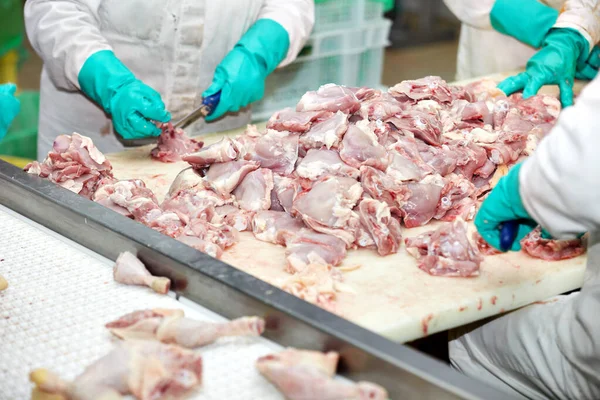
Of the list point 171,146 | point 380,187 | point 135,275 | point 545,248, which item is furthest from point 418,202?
point 171,146

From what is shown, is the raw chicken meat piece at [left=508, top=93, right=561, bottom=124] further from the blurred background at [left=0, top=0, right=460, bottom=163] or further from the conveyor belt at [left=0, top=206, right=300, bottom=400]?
the conveyor belt at [left=0, top=206, right=300, bottom=400]

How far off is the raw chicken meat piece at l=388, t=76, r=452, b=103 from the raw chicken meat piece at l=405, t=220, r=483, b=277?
0.71 metres

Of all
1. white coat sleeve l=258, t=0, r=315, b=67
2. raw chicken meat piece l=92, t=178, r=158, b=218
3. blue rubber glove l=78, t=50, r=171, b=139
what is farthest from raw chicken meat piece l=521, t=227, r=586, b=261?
white coat sleeve l=258, t=0, r=315, b=67

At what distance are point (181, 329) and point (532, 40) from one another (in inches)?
99.5

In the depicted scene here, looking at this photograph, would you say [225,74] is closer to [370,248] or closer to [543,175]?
[370,248]

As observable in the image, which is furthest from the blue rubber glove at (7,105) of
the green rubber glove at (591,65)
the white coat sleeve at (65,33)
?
the green rubber glove at (591,65)

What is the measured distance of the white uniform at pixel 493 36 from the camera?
3084 mm

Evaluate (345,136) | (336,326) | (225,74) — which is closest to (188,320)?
(336,326)

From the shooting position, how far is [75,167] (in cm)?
205

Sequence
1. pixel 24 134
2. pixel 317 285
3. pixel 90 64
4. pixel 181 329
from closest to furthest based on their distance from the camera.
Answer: pixel 181 329 < pixel 317 285 < pixel 90 64 < pixel 24 134

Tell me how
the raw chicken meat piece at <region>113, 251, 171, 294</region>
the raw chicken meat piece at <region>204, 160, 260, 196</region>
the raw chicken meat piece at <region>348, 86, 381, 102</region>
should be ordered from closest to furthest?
the raw chicken meat piece at <region>113, 251, 171, 294</region> < the raw chicken meat piece at <region>204, 160, 260, 196</region> < the raw chicken meat piece at <region>348, 86, 381, 102</region>

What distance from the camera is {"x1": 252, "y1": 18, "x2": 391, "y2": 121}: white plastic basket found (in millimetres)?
3736

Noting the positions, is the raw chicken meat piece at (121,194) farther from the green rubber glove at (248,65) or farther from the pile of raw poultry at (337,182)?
the green rubber glove at (248,65)

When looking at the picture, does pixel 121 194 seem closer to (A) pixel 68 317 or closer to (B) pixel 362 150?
(A) pixel 68 317
